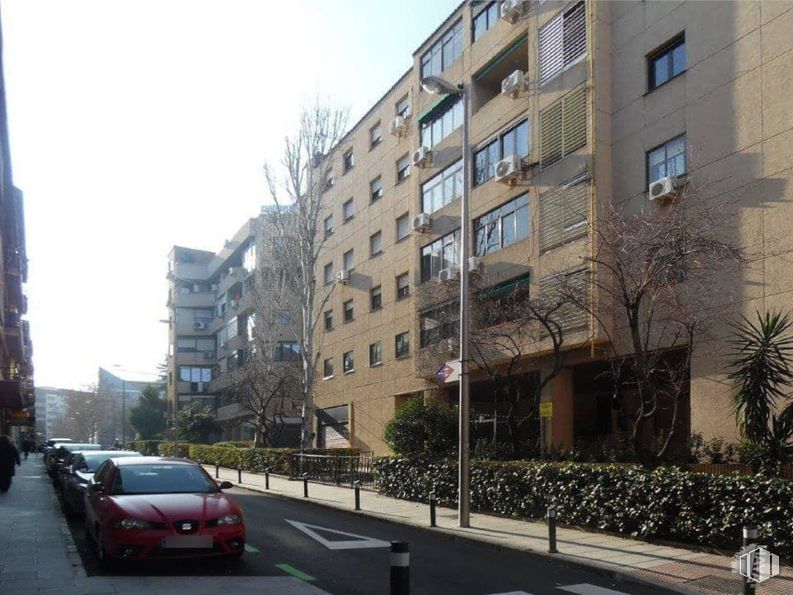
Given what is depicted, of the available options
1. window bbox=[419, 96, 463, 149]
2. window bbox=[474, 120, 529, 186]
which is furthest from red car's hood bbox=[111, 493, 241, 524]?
window bbox=[419, 96, 463, 149]

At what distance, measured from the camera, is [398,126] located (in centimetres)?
3312

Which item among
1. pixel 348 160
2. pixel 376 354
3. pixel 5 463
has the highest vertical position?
pixel 348 160

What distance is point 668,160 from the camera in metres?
19.4

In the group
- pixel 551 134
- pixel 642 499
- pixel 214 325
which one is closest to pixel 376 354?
pixel 551 134

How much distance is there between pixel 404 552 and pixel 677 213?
35.9ft

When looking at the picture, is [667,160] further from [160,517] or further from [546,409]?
[160,517]

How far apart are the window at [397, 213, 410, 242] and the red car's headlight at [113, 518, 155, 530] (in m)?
24.5

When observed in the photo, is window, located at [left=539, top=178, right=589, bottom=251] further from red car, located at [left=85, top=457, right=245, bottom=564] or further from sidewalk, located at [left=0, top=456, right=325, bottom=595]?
sidewalk, located at [left=0, top=456, right=325, bottom=595]

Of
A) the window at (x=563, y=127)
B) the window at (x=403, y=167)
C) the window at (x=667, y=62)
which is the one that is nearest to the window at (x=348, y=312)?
the window at (x=403, y=167)

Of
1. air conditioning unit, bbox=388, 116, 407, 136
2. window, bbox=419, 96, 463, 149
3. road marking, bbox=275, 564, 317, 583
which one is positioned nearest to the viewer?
road marking, bbox=275, 564, 317, 583

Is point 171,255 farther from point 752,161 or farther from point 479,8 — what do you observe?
point 752,161

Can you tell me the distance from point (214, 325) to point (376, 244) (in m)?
36.2

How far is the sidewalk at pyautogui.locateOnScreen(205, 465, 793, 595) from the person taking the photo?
30.6 feet

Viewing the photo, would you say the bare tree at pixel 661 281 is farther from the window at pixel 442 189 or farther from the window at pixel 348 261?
the window at pixel 348 261
